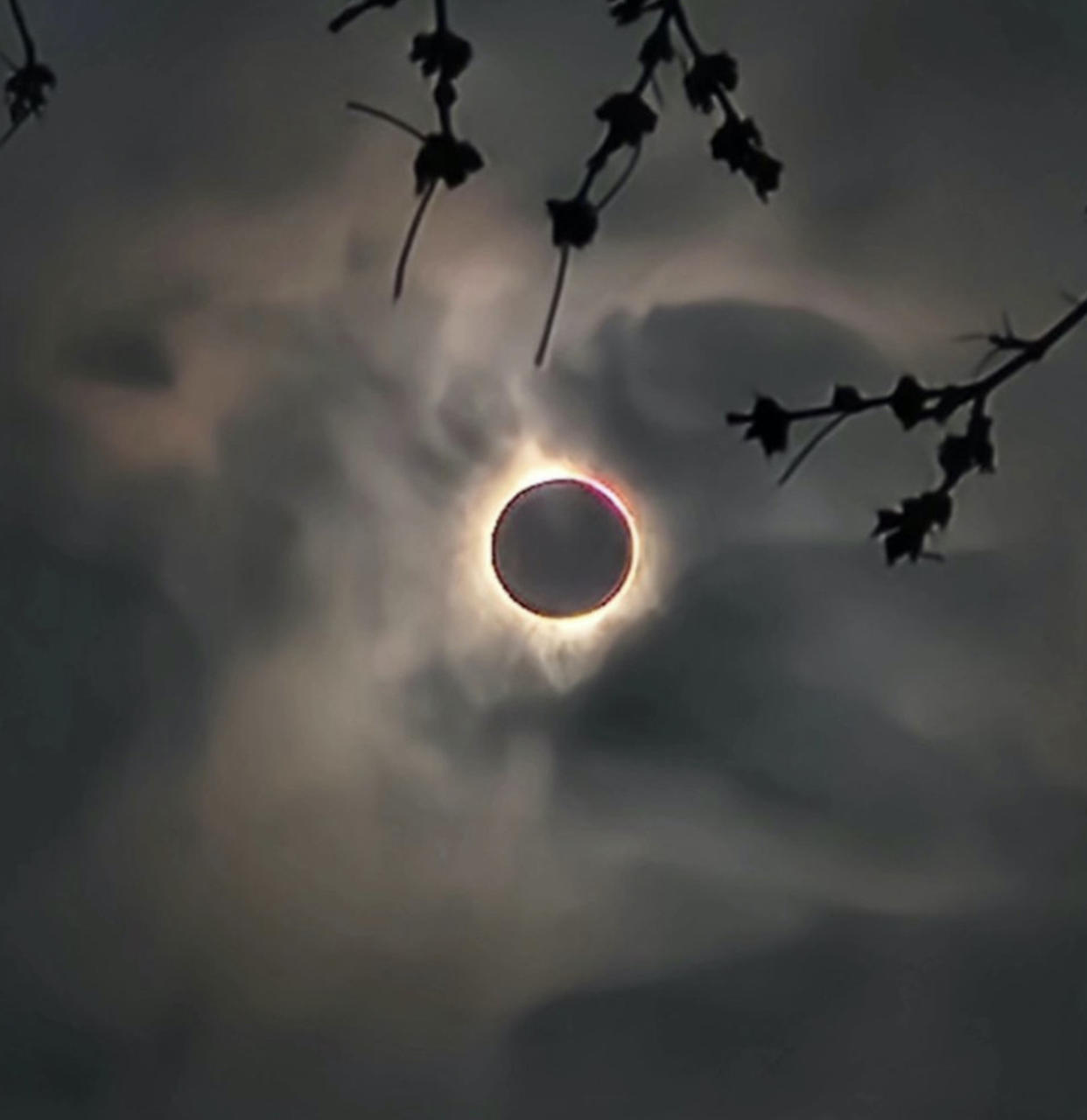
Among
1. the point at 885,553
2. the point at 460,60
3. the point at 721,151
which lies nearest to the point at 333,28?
the point at 460,60

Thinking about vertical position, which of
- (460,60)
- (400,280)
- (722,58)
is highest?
(722,58)

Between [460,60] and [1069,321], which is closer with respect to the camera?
[460,60]

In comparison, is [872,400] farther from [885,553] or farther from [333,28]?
[333,28]

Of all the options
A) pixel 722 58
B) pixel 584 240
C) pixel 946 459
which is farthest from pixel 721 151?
pixel 946 459

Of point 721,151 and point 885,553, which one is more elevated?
point 721,151

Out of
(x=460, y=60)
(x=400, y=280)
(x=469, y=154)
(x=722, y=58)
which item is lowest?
(x=400, y=280)

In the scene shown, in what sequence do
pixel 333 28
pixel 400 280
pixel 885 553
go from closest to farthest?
pixel 400 280
pixel 333 28
pixel 885 553

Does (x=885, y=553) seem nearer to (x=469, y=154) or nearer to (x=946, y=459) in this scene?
(x=946, y=459)

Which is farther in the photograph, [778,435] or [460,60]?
[778,435]

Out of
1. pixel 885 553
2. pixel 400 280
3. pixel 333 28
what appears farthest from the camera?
pixel 885 553
